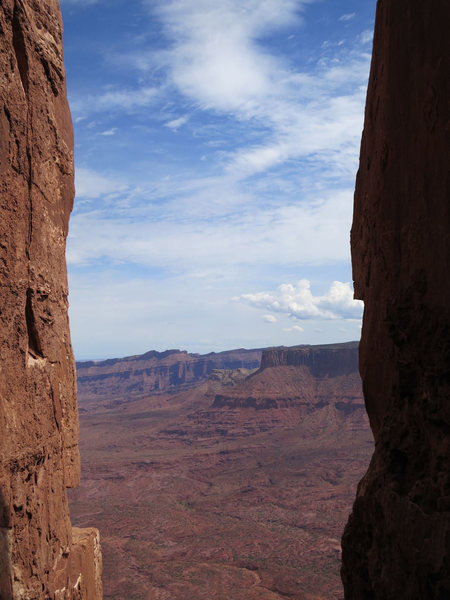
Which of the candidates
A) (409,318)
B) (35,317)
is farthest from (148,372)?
(409,318)

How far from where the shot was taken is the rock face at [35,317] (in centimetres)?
693

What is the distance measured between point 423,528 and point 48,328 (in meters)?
5.62

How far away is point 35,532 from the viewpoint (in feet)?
Answer: 24.2

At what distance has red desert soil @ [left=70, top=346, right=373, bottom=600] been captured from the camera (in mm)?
34281

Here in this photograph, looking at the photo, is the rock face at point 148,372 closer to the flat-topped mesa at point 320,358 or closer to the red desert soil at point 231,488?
the red desert soil at point 231,488

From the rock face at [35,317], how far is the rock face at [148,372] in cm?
14519

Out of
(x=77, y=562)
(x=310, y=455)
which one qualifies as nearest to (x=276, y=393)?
(x=310, y=455)

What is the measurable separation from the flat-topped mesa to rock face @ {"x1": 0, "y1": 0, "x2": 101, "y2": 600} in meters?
83.0

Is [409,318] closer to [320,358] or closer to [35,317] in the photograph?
[35,317]

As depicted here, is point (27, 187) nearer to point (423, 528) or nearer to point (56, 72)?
point (56, 72)

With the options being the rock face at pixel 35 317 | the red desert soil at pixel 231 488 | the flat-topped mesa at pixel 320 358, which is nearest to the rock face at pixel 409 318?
the rock face at pixel 35 317

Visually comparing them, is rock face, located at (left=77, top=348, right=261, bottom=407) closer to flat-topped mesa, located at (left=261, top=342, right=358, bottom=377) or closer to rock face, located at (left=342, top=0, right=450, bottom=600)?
flat-topped mesa, located at (left=261, top=342, right=358, bottom=377)

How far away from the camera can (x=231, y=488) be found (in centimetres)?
5966

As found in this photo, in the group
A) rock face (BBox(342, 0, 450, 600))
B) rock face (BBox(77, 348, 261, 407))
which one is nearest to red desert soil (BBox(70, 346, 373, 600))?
rock face (BBox(342, 0, 450, 600))
